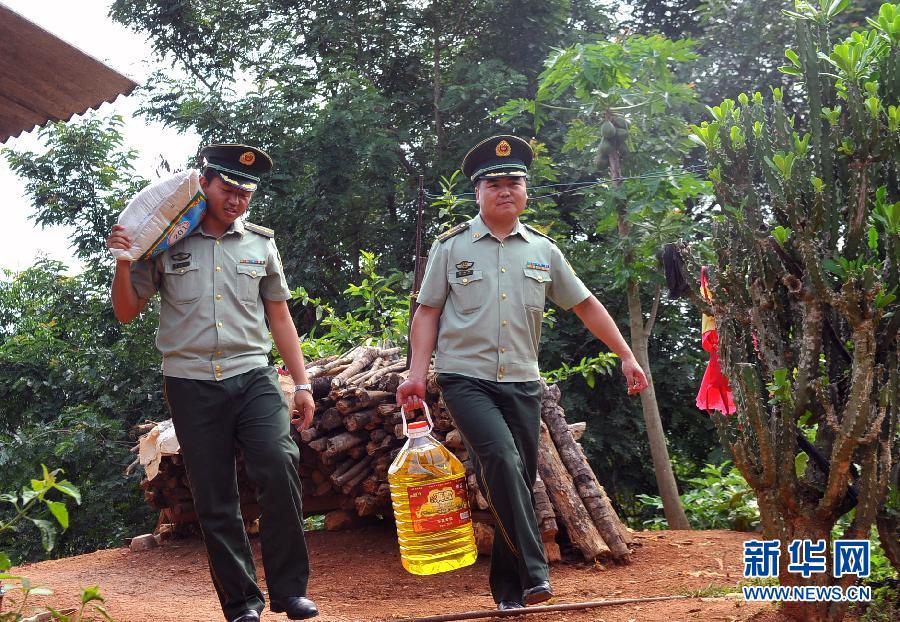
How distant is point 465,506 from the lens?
480 centimetres

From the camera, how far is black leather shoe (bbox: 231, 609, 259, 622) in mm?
4141

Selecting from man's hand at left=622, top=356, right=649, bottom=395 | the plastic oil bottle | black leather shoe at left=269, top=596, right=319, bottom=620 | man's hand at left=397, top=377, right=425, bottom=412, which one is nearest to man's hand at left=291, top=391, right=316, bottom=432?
man's hand at left=397, top=377, right=425, bottom=412

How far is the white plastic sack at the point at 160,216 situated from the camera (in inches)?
164

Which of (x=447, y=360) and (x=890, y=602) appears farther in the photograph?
(x=447, y=360)

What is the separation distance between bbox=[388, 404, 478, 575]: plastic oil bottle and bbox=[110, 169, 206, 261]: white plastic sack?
5.00 ft

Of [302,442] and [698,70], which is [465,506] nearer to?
[302,442]

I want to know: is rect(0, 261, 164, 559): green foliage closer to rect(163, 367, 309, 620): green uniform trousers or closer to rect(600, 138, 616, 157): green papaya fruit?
rect(600, 138, 616, 157): green papaya fruit

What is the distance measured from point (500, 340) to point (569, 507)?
2.64 m

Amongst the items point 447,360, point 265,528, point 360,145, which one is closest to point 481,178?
point 447,360

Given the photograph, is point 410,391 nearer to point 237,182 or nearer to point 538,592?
point 538,592

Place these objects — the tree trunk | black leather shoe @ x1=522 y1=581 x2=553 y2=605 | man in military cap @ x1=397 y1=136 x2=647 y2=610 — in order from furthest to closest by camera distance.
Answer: the tree trunk < man in military cap @ x1=397 y1=136 x2=647 y2=610 < black leather shoe @ x1=522 y1=581 x2=553 y2=605

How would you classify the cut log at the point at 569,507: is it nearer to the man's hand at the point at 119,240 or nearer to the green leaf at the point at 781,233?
the green leaf at the point at 781,233

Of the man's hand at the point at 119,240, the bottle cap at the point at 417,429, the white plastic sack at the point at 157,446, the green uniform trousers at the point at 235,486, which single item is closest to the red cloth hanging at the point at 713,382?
the bottle cap at the point at 417,429

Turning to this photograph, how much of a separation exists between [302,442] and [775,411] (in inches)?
179
